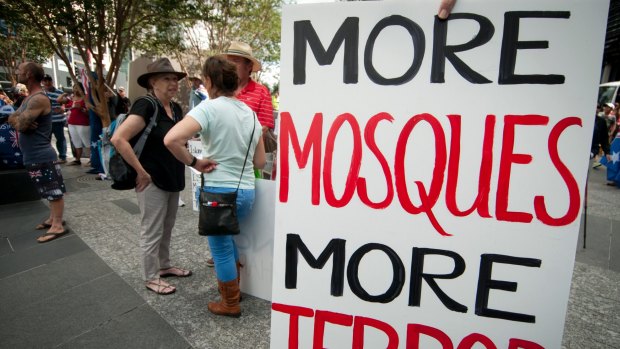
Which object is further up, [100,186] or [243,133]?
[243,133]

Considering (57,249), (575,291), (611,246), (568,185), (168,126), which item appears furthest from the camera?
(611,246)

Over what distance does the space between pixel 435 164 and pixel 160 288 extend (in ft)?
7.64

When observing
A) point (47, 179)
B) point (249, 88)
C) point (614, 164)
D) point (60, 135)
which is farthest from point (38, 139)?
point (614, 164)

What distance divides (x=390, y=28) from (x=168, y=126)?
188cm

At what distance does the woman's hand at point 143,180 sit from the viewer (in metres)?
2.33

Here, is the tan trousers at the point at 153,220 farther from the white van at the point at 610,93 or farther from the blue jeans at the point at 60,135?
the white van at the point at 610,93

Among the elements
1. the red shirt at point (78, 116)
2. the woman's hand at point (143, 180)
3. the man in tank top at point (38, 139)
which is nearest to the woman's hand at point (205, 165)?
the woman's hand at point (143, 180)

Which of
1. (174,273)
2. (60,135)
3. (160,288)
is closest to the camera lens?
(160,288)

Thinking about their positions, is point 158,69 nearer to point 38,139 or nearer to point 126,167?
point 126,167

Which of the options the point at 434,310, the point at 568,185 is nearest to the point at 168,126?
the point at 434,310

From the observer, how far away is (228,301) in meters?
2.31

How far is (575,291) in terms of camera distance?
275 cm

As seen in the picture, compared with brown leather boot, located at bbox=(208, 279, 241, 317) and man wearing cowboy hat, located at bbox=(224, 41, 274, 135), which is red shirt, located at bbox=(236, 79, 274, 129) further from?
brown leather boot, located at bbox=(208, 279, 241, 317)

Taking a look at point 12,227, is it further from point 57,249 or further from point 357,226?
point 357,226
